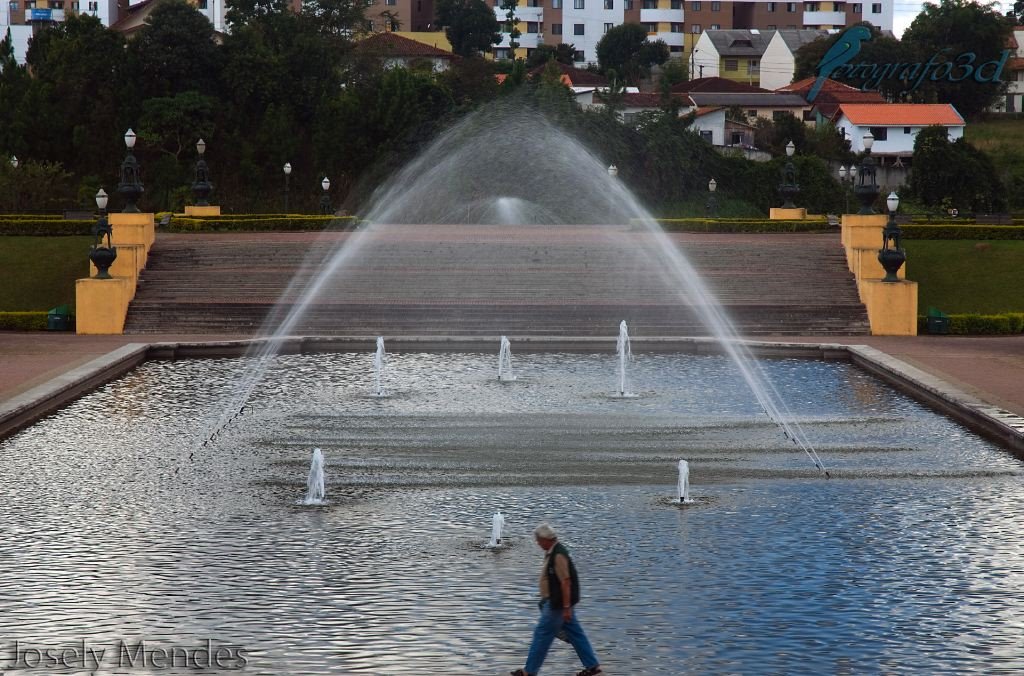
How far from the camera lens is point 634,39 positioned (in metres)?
129

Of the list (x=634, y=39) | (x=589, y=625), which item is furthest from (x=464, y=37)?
(x=589, y=625)

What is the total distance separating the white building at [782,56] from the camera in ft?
414

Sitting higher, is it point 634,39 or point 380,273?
point 634,39

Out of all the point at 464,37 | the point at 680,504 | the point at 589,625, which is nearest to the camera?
the point at 589,625

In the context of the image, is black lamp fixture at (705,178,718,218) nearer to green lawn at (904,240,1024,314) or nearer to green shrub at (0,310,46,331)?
green lawn at (904,240,1024,314)

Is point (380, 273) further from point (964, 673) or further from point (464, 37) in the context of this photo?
point (464, 37)

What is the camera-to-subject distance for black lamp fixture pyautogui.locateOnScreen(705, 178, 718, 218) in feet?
216

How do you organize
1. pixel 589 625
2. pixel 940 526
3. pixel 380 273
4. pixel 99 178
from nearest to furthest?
1. pixel 589 625
2. pixel 940 526
3. pixel 380 273
4. pixel 99 178

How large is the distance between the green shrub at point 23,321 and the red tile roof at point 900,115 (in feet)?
228

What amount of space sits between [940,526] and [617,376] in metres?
11.8

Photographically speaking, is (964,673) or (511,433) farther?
(511,433)

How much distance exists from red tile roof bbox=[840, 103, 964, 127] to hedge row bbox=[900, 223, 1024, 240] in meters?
49.9

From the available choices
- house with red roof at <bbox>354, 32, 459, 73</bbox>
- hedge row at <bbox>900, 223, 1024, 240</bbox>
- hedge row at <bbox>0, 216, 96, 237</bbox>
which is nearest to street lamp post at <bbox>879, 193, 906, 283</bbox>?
hedge row at <bbox>900, 223, 1024, 240</bbox>

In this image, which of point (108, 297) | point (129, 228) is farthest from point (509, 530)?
point (129, 228)
